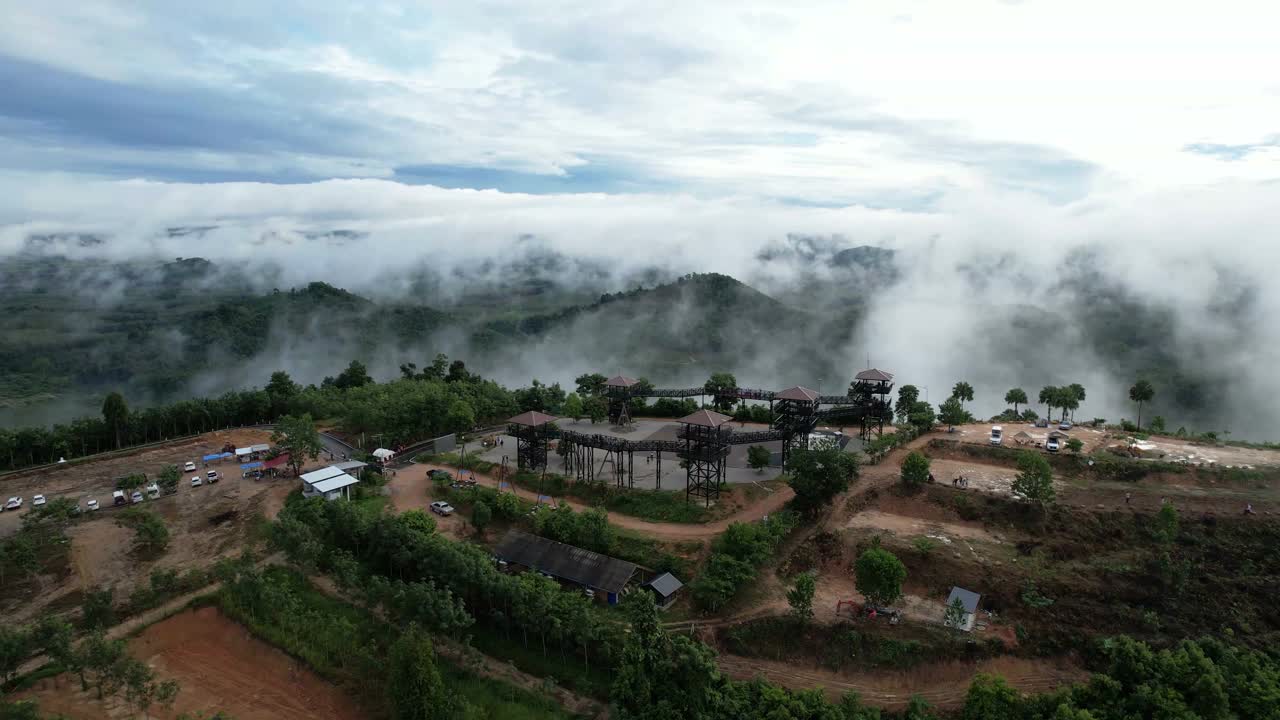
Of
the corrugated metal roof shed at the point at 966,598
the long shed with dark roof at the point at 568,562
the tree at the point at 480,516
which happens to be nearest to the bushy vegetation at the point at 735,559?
the long shed with dark roof at the point at 568,562

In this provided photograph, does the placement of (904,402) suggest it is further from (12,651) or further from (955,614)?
(12,651)

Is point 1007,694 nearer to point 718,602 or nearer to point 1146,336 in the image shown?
point 718,602

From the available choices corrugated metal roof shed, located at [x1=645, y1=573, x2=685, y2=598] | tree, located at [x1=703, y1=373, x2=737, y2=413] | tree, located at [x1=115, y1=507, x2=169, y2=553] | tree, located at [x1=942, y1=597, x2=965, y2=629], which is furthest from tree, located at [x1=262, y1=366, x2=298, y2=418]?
tree, located at [x1=942, y1=597, x2=965, y2=629]

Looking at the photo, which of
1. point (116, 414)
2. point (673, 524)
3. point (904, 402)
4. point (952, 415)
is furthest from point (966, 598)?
point (116, 414)

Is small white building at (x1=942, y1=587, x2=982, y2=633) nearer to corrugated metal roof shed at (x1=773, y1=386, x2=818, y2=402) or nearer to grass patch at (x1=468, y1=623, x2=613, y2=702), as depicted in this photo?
grass patch at (x1=468, y1=623, x2=613, y2=702)

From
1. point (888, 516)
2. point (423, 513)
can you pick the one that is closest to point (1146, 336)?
point (888, 516)
